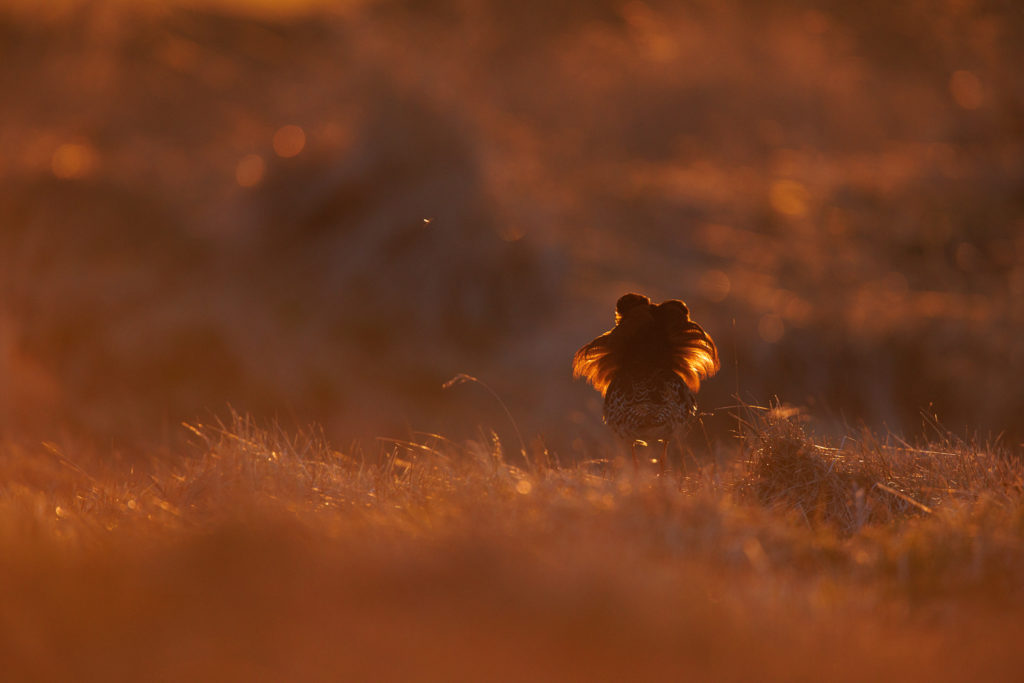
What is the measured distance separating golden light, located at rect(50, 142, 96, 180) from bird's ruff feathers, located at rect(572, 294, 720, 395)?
1333 centimetres

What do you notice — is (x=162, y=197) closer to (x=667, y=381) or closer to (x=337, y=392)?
(x=337, y=392)

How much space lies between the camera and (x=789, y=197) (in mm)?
22297

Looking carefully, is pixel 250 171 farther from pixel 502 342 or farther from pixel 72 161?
pixel 502 342

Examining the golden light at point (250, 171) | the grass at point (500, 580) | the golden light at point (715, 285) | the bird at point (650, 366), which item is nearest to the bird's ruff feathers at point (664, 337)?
the bird at point (650, 366)

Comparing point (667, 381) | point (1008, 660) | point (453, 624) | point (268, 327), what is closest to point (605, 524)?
point (453, 624)

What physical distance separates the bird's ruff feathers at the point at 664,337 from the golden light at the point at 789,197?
15636 mm

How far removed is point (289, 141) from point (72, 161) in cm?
387

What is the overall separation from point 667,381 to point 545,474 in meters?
1.41

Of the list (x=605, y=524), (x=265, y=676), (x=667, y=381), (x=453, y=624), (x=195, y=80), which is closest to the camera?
(x=265, y=676)

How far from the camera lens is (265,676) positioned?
278 centimetres

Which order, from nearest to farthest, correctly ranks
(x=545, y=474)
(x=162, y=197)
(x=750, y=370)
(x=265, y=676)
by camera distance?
(x=265, y=676) → (x=545, y=474) → (x=750, y=370) → (x=162, y=197)

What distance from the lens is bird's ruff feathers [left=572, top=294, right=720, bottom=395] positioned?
6191 millimetres

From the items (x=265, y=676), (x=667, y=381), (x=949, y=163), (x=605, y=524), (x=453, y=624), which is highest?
(x=949, y=163)

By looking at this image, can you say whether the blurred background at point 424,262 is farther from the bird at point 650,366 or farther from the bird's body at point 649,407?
the bird's body at point 649,407
